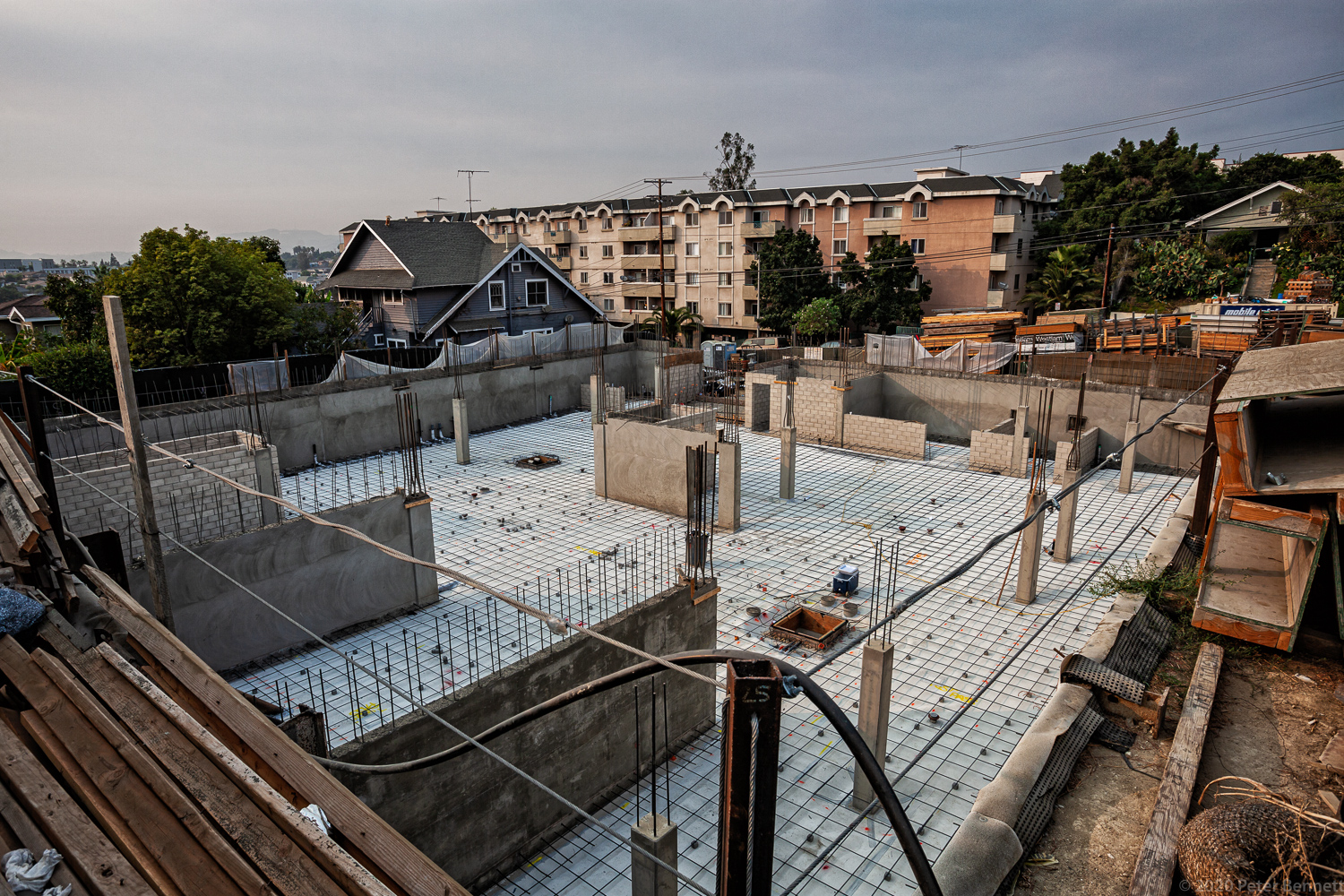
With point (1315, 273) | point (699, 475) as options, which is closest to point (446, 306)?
point (699, 475)

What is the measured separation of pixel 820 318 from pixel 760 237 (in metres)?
8.56

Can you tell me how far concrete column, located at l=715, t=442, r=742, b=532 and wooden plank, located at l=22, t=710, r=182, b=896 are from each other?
10291mm

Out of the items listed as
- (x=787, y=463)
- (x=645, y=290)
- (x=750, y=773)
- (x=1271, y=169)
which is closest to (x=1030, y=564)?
(x=787, y=463)

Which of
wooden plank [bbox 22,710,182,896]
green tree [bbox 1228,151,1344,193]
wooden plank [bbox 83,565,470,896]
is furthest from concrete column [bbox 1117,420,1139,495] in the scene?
green tree [bbox 1228,151,1344,193]

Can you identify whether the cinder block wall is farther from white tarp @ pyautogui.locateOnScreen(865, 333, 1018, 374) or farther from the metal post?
the metal post

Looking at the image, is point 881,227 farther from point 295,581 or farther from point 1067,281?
point 295,581

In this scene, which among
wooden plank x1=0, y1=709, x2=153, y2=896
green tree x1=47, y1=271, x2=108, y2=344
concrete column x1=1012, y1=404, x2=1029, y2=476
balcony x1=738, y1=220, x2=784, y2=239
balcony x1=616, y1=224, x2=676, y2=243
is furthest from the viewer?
balcony x1=616, y1=224, x2=676, y2=243

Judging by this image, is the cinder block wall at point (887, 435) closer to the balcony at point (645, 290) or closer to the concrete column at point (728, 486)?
the concrete column at point (728, 486)

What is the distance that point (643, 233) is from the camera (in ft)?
135

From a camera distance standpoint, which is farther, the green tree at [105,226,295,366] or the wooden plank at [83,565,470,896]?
the green tree at [105,226,295,366]

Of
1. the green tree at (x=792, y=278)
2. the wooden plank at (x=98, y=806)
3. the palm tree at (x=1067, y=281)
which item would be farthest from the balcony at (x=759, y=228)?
the wooden plank at (x=98, y=806)

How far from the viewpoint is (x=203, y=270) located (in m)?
21.4

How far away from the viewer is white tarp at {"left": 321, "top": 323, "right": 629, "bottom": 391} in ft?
59.7

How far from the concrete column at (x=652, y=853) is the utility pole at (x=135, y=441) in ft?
11.3
